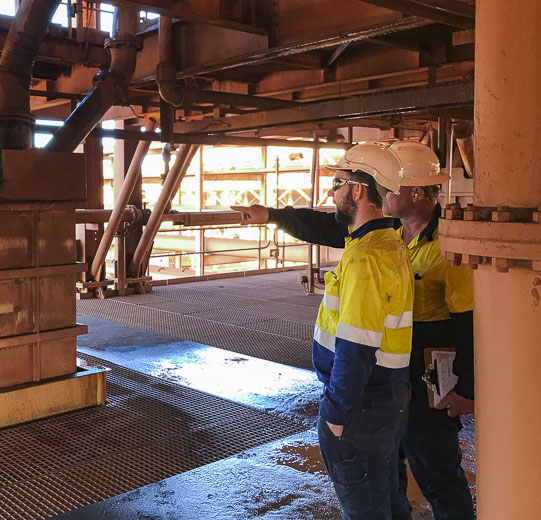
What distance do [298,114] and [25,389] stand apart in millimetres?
3728

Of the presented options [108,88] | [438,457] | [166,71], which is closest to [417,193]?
[438,457]

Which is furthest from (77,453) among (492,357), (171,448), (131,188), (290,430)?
(131,188)

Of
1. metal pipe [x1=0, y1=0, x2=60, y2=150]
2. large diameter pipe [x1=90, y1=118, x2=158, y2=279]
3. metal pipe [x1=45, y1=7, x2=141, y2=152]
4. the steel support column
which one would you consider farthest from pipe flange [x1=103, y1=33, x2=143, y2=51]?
the steel support column

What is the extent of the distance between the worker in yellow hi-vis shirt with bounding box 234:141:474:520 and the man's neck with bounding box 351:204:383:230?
1.29ft

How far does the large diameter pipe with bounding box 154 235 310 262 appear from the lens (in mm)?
20562

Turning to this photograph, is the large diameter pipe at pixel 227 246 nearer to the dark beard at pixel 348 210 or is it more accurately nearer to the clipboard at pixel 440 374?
the clipboard at pixel 440 374

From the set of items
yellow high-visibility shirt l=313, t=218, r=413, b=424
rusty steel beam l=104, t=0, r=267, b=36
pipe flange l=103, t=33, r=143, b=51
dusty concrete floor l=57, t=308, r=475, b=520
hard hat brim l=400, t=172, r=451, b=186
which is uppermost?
pipe flange l=103, t=33, r=143, b=51

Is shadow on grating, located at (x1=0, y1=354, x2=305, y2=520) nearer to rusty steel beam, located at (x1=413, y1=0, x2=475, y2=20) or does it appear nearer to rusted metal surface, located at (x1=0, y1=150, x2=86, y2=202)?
rusted metal surface, located at (x1=0, y1=150, x2=86, y2=202)

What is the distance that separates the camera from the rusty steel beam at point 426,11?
3.77 meters

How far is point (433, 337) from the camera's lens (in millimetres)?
2932

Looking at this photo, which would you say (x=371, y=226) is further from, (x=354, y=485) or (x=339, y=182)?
(x=354, y=485)

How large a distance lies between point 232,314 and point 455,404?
6301mm

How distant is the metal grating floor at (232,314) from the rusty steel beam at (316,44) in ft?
9.54

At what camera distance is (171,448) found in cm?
434
